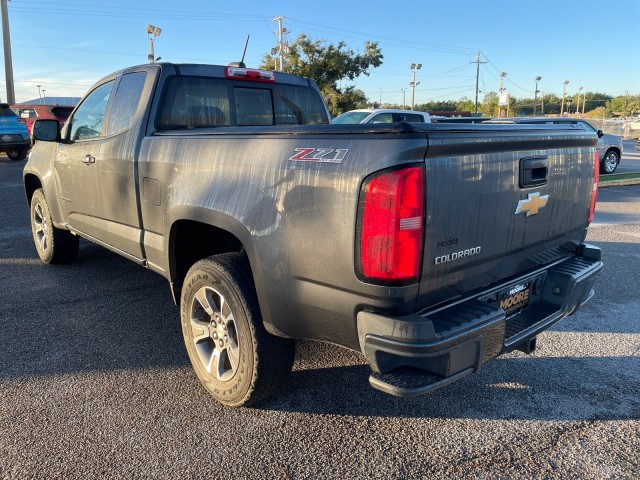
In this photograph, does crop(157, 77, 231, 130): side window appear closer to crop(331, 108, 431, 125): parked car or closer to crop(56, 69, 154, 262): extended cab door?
crop(56, 69, 154, 262): extended cab door

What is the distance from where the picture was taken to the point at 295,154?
7.78 ft

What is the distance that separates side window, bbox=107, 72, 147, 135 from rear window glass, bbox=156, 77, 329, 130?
10.7 inches

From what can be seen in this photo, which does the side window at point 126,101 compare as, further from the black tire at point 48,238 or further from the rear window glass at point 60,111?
the rear window glass at point 60,111

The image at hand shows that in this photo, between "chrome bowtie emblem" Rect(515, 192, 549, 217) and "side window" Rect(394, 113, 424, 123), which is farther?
"side window" Rect(394, 113, 424, 123)

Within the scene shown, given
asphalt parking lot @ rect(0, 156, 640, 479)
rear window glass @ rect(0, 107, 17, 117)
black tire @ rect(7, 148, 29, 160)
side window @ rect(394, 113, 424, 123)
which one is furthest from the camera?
black tire @ rect(7, 148, 29, 160)

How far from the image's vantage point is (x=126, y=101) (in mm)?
3906

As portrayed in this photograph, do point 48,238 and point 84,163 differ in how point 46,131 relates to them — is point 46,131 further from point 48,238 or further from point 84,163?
point 48,238

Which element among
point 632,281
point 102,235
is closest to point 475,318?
point 102,235

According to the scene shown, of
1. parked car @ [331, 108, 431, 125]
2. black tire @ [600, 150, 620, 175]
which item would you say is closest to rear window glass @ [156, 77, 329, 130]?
parked car @ [331, 108, 431, 125]

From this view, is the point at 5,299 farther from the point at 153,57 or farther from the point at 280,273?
the point at 153,57

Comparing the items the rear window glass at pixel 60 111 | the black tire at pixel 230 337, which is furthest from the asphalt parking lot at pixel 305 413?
the rear window glass at pixel 60 111

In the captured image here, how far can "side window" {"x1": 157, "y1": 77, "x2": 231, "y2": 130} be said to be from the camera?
12.1ft

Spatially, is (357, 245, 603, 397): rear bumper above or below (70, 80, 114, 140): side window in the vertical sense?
below

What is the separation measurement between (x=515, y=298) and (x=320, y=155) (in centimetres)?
138
